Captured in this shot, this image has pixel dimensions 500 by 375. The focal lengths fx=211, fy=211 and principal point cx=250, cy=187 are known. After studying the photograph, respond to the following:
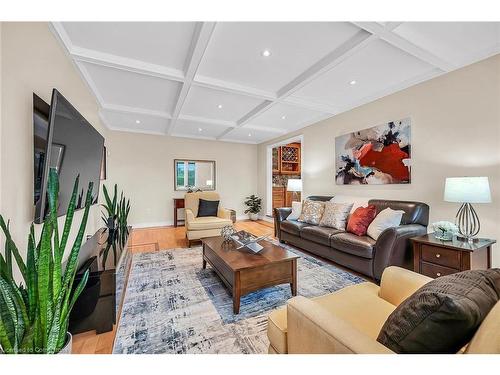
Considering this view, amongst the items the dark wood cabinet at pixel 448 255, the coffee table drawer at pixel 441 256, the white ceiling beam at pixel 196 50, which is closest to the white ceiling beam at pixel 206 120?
the white ceiling beam at pixel 196 50

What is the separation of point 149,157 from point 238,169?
98.5 inches

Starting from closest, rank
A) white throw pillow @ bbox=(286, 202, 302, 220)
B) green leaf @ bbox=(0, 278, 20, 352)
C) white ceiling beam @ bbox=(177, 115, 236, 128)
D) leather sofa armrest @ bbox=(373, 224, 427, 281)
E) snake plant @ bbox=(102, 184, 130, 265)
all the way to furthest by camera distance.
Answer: green leaf @ bbox=(0, 278, 20, 352)
leather sofa armrest @ bbox=(373, 224, 427, 281)
snake plant @ bbox=(102, 184, 130, 265)
white throw pillow @ bbox=(286, 202, 302, 220)
white ceiling beam @ bbox=(177, 115, 236, 128)

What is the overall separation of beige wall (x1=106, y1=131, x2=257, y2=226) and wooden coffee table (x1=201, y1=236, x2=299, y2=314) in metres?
3.91

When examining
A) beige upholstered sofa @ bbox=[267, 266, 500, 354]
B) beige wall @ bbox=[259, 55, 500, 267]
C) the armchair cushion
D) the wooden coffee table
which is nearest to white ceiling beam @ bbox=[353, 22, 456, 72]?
beige wall @ bbox=[259, 55, 500, 267]

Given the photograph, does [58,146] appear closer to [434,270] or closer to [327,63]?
[327,63]

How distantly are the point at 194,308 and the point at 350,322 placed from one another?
1.34 meters

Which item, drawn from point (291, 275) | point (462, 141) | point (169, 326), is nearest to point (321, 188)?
point (462, 141)

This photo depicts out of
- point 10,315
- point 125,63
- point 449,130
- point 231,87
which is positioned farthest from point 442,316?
point 125,63

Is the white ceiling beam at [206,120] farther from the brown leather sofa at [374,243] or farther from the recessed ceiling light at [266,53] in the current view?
the brown leather sofa at [374,243]

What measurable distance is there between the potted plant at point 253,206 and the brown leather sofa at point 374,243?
3241 millimetres

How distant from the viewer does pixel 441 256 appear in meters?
2.04

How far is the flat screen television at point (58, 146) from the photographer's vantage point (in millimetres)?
1393

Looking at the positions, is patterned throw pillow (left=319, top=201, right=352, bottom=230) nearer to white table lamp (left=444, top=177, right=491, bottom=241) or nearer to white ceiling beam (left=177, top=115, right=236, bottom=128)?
white table lamp (left=444, top=177, right=491, bottom=241)

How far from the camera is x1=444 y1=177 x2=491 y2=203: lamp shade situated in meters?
1.94
